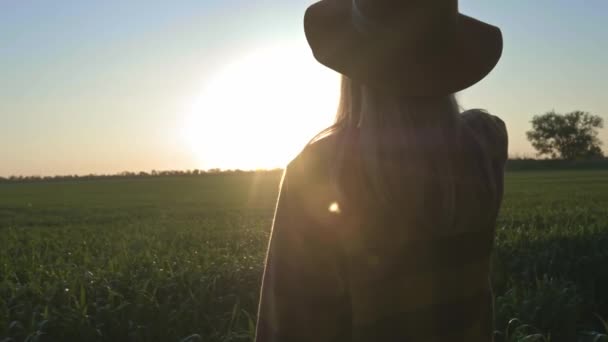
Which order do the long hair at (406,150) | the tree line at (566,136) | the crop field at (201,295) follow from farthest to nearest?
the tree line at (566,136)
the crop field at (201,295)
the long hair at (406,150)

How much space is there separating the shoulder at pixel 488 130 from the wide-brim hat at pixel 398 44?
0.08 metres

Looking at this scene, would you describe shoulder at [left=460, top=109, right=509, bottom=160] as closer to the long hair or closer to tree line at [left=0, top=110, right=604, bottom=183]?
the long hair

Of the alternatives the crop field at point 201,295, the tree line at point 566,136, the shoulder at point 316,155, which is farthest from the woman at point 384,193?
the tree line at point 566,136

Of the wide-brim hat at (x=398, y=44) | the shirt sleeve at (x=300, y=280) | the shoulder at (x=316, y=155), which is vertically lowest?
the shirt sleeve at (x=300, y=280)

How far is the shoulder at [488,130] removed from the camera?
55.8 inches

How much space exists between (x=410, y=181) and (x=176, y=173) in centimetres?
6372

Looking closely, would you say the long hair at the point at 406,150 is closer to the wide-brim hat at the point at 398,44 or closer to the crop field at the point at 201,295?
the wide-brim hat at the point at 398,44

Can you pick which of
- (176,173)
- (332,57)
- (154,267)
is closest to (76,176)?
(176,173)

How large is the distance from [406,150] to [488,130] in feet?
1.10

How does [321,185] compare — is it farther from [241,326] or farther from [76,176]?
[76,176]

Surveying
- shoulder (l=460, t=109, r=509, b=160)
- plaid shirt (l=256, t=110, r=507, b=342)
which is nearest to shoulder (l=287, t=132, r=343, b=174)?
plaid shirt (l=256, t=110, r=507, b=342)

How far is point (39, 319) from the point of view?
466cm

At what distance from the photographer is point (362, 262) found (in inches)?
50.3

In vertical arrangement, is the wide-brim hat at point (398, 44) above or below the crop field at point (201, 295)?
above
